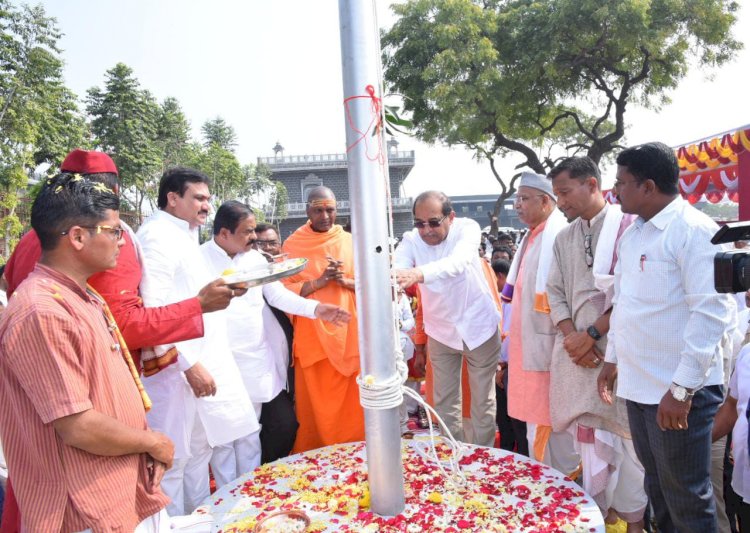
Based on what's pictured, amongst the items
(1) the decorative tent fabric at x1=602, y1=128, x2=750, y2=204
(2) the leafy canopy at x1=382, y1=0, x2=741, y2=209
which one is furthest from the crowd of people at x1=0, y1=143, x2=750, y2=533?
(2) the leafy canopy at x1=382, y1=0, x2=741, y2=209

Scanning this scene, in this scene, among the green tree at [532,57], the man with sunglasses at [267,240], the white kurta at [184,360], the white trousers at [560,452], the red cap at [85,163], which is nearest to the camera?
the red cap at [85,163]

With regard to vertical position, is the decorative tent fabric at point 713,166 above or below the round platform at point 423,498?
above

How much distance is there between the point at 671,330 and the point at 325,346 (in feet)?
7.41

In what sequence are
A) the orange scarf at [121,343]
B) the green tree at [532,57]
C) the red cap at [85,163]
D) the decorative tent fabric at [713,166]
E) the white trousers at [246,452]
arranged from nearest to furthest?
the orange scarf at [121,343] → the red cap at [85,163] → the white trousers at [246,452] → the decorative tent fabric at [713,166] → the green tree at [532,57]

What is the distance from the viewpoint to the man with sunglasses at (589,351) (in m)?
2.76

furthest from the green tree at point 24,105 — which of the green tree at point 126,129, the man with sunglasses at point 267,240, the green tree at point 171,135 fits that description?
the man with sunglasses at point 267,240

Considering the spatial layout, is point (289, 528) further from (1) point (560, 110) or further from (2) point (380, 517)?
(1) point (560, 110)

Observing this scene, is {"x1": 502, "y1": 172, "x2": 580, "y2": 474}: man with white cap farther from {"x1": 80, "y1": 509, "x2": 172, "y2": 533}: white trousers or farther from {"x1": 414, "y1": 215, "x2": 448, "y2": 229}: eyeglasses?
{"x1": 80, "y1": 509, "x2": 172, "y2": 533}: white trousers

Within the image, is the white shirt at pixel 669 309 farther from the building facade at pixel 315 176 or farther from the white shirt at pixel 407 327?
the building facade at pixel 315 176

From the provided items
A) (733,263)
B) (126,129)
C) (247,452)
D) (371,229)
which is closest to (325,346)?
(247,452)

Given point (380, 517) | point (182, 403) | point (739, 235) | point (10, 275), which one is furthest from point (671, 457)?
point (10, 275)

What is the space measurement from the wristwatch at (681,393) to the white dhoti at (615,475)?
893mm

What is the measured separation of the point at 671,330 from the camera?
2133 mm

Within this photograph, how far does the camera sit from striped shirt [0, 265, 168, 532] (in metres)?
1.41
